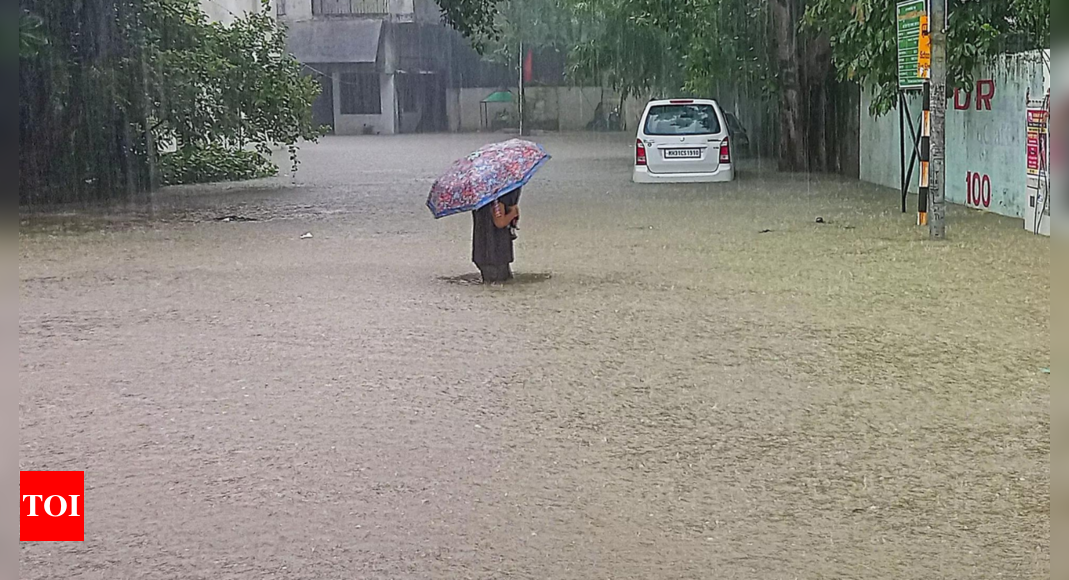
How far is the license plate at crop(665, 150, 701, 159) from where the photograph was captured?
22469mm

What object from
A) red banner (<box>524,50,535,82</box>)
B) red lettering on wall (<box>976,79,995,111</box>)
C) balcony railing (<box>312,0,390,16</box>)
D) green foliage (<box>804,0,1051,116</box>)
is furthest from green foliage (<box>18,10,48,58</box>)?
balcony railing (<box>312,0,390,16</box>)

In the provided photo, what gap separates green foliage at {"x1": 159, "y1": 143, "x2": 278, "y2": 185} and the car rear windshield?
8.12 m

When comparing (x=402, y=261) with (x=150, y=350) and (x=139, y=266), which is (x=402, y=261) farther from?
(x=150, y=350)

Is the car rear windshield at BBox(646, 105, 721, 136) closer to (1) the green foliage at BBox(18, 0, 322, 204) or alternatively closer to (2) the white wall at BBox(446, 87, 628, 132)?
(1) the green foliage at BBox(18, 0, 322, 204)

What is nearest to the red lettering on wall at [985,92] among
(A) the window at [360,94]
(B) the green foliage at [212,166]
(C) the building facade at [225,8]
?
(B) the green foliage at [212,166]

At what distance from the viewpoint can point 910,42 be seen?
48.8 feet

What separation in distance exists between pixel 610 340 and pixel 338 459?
10.6 ft

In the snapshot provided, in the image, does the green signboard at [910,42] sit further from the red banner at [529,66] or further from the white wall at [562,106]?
the red banner at [529,66]

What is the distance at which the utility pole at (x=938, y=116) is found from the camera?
45.8ft

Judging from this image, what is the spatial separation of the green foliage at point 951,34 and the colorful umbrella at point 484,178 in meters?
6.17

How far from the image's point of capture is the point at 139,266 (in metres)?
13.6

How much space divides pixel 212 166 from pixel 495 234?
56.0ft

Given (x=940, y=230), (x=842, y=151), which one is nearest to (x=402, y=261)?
(x=940, y=230)

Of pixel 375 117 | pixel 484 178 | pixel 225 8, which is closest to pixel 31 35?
pixel 484 178
